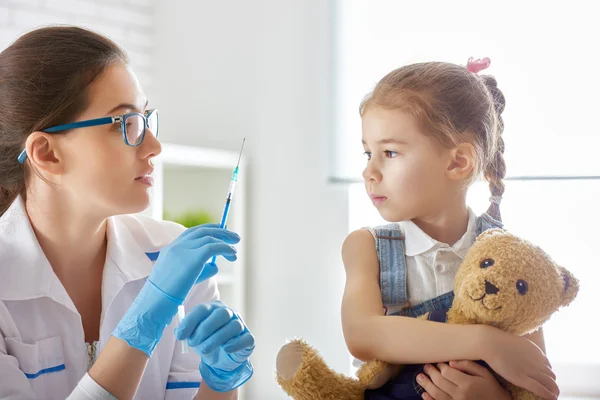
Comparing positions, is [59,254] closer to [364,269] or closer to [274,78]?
[364,269]

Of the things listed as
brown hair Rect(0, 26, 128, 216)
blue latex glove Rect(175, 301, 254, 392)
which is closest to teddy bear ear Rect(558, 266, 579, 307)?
blue latex glove Rect(175, 301, 254, 392)

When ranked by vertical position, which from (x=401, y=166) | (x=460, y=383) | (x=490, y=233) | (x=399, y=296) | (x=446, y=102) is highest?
(x=446, y=102)

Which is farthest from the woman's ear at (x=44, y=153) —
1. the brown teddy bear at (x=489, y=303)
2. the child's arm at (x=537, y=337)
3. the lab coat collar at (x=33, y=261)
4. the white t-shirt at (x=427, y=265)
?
the child's arm at (x=537, y=337)

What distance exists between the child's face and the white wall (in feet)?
4.91

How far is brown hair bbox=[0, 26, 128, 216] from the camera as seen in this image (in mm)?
1380

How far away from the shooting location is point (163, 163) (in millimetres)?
2918

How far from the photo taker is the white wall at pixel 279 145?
113 inches

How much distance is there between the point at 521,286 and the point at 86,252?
932mm

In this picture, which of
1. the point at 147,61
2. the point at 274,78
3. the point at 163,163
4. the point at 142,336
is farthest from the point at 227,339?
the point at 147,61

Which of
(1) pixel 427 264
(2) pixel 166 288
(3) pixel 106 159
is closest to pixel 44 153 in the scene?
(3) pixel 106 159

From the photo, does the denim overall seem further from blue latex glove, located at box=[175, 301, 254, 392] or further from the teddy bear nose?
blue latex glove, located at box=[175, 301, 254, 392]

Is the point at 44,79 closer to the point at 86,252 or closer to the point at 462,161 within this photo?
the point at 86,252

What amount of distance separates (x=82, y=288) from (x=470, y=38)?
65.8 inches

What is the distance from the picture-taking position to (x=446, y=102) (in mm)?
1299
